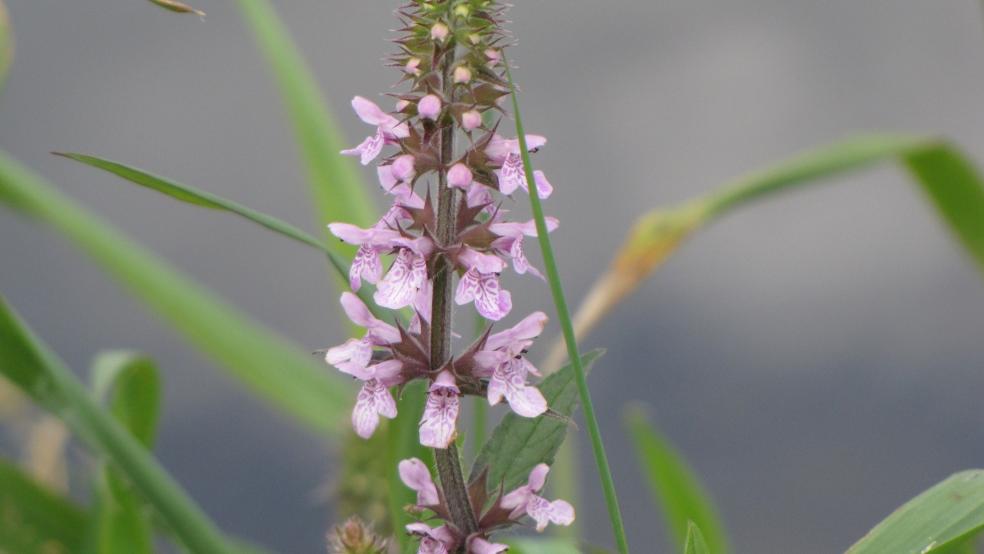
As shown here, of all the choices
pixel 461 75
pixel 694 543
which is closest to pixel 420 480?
pixel 694 543

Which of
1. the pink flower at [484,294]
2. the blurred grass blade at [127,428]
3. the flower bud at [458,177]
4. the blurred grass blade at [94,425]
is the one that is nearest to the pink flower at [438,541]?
the pink flower at [484,294]

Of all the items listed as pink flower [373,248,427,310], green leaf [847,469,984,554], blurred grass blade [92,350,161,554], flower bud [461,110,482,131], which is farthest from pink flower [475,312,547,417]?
blurred grass blade [92,350,161,554]

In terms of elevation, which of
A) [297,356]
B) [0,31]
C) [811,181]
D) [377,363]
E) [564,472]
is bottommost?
[564,472]

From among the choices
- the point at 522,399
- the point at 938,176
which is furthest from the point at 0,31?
the point at 938,176

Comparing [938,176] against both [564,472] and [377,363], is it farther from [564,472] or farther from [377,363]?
[377,363]

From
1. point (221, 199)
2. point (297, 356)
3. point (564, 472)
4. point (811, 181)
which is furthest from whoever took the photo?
point (297, 356)

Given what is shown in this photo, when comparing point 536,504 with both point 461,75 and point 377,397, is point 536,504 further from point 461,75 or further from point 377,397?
point 461,75
